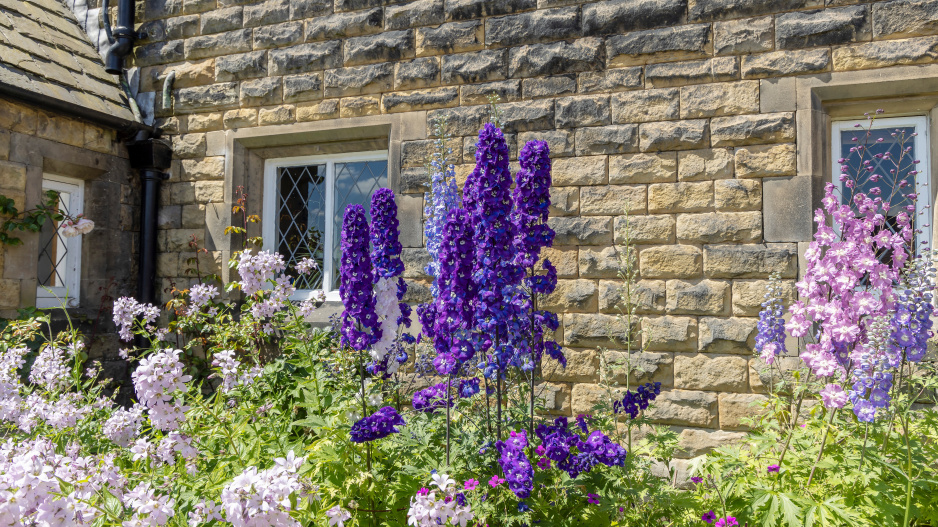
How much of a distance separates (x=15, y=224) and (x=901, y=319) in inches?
226

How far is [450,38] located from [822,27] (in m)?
2.59

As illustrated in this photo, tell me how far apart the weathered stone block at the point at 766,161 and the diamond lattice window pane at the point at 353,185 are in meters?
2.78

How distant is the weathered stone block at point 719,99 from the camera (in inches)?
155

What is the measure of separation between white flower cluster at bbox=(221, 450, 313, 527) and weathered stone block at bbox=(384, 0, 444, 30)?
3983mm

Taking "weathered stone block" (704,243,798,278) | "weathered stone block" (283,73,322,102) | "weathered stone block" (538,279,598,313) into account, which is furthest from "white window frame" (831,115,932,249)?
"weathered stone block" (283,73,322,102)

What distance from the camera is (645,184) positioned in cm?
415

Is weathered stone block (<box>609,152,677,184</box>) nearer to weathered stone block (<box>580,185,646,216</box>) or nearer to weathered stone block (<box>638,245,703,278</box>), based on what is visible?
weathered stone block (<box>580,185,646,216</box>)

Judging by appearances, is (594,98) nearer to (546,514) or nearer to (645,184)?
(645,184)

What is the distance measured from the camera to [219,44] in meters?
5.30

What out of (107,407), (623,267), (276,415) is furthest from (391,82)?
(107,407)

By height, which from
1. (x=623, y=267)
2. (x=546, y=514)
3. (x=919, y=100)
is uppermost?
(x=919, y=100)

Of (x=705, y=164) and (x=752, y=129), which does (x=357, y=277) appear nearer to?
(x=705, y=164)

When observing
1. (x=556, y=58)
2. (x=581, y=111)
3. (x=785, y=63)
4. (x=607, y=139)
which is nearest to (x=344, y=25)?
(x=556, y=58)

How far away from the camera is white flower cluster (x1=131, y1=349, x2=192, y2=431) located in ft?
6.93
